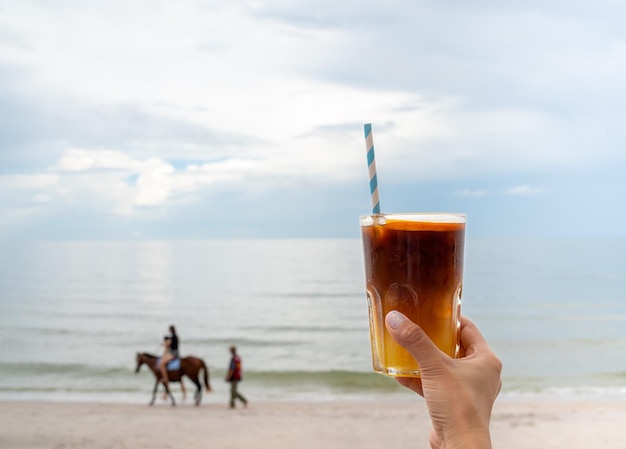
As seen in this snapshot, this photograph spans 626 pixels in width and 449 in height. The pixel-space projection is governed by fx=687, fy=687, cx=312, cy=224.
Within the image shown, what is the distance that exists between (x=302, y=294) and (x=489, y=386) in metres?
35.1

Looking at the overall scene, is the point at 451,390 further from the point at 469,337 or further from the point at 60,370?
the point at 60,370

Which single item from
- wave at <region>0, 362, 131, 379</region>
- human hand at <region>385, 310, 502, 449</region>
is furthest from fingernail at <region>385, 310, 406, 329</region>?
wave at <region>0, 362, 131, 379</region>

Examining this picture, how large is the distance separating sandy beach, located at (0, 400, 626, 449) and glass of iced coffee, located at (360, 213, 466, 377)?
338 inches

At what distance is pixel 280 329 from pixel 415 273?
23.9 metres

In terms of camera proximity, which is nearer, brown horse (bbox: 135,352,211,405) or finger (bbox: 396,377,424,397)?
finger (bbox: 396,377,424,397)

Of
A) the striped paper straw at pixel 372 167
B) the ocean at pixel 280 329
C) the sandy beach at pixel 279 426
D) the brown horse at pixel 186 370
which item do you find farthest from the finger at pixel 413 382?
the ocean at pixel 280 329

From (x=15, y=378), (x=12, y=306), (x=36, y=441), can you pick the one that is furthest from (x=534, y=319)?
(x=12, y=306)

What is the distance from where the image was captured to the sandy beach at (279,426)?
1002 cm

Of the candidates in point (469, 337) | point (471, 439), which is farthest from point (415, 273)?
point (471, 439)

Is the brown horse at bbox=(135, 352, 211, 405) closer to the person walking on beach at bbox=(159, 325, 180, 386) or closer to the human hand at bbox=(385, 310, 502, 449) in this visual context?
the person walking on beach at bbox=(159, 325, 180, 386)

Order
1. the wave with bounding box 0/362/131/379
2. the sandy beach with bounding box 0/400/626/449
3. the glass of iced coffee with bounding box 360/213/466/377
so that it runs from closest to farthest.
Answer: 1. the glass of iced coffee with bounding box 360/213/466/377
2. the sandy beach with bounding box 0/400/626/449
3. the wave with bounding box 0/362/131/379

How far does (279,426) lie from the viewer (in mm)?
10828

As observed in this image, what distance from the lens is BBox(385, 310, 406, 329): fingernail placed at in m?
1.56

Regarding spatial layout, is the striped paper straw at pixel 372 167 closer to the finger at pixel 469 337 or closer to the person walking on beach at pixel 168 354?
the finger at pixel 469 337
